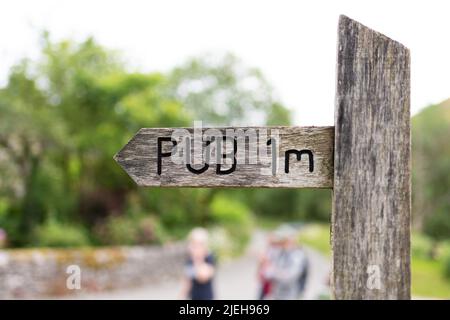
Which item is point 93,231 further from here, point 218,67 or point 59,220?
point 218,67

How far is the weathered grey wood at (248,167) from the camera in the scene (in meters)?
2.21

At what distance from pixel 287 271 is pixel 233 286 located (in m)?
7.54

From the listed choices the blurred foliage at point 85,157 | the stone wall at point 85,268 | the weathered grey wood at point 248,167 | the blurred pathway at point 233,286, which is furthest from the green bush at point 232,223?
the weathered grey wood at point 248,167

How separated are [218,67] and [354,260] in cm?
2107

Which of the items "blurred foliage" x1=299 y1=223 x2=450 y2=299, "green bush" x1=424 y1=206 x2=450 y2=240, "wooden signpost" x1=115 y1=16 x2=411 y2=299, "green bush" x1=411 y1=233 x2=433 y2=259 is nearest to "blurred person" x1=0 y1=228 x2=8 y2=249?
"blurred foliage" x1=299 y1=223 x2=450 y2=299

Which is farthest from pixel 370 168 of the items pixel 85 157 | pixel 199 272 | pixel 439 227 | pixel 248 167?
pixel 439 227

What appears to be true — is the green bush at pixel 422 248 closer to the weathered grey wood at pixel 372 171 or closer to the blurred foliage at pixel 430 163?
the blurred foliage at pixel 430 163

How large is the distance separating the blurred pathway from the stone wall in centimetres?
28

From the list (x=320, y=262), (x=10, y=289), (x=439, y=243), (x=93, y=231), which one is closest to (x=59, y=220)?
(x=93, y=231)

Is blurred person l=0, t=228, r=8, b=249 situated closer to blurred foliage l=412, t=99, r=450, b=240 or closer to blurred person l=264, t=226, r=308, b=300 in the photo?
blurred person l=264, t=226, r=308, b=300

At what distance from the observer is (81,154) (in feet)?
56.1

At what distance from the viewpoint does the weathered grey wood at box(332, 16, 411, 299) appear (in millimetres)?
2117

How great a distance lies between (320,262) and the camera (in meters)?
19.5

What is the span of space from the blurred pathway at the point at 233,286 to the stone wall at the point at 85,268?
279 mm
